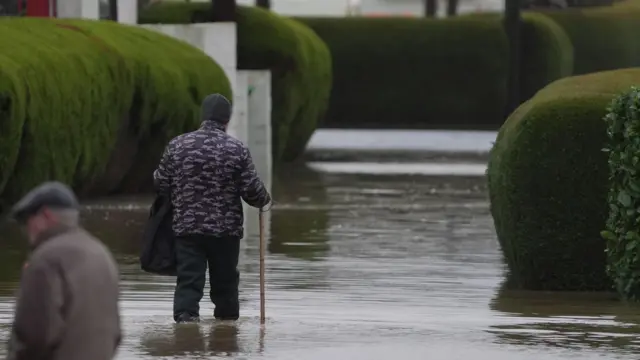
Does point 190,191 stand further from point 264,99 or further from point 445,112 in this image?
point 445,112

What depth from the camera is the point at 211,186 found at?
10.1 metres

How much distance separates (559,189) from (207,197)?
3.32 metres

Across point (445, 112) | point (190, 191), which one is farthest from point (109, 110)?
point (445, 112)

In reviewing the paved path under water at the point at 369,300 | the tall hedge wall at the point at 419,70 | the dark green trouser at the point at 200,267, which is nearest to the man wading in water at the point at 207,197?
the dark green trouser at the point at 200,267

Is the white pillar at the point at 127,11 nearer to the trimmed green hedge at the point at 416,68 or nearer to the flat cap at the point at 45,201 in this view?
the trimmed green hedge at the point at 416,68

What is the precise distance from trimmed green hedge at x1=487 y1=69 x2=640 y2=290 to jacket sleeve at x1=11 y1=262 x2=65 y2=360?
7250mm

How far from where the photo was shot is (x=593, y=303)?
39.2ft

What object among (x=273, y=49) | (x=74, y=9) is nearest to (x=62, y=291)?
(x=74, y=9)

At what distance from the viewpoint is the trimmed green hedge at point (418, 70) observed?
1521 inches

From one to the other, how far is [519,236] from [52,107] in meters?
5.29

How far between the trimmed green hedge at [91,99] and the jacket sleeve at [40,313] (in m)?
9.19

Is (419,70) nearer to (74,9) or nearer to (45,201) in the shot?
(74,9)

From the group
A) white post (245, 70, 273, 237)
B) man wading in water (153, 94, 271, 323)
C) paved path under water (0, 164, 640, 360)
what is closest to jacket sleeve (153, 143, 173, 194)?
man wading in water (153, 94, 271, 323)

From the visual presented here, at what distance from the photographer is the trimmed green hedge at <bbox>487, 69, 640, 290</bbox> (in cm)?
1240
